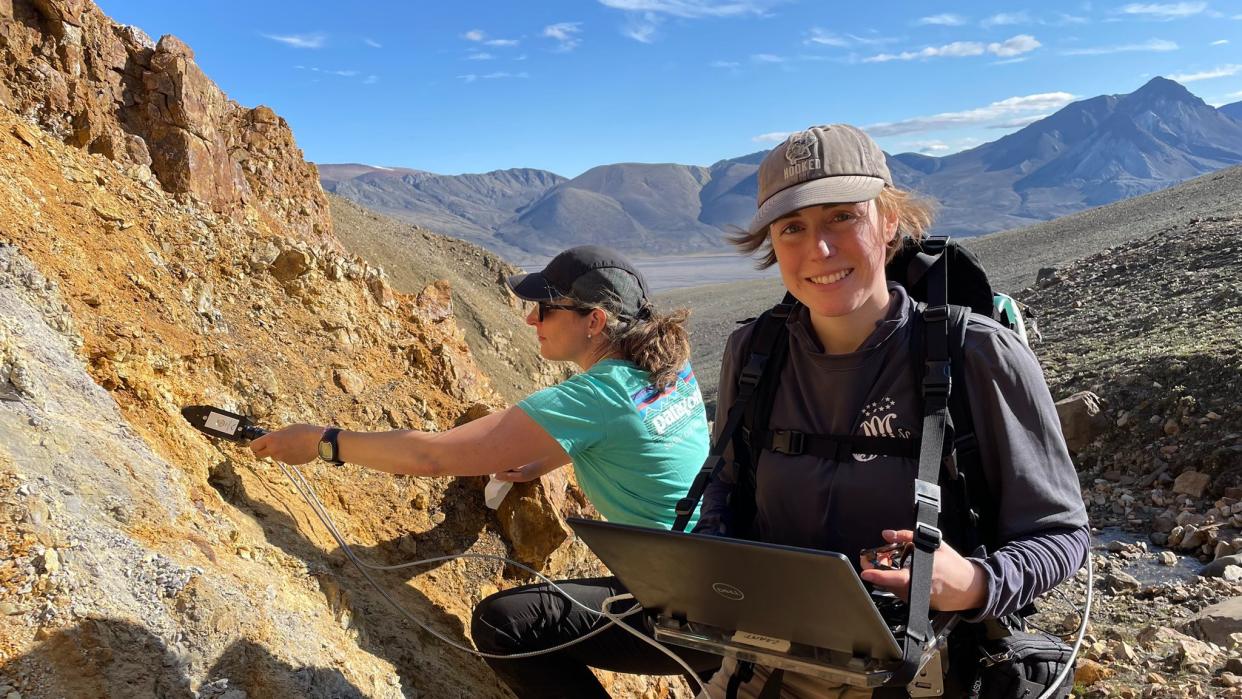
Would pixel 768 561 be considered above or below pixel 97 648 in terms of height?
above

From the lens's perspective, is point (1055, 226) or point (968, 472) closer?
point (968, 472)

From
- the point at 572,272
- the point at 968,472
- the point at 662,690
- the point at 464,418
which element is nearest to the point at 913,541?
the point at 968,472

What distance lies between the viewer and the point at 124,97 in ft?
20.5

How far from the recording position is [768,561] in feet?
6.77

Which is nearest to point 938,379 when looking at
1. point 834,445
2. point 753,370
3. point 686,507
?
point 834,445

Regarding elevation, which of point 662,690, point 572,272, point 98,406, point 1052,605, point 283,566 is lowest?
point 1052,605

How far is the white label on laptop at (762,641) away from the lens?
232 centimetres

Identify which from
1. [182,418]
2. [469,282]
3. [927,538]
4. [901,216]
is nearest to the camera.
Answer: [927,538]

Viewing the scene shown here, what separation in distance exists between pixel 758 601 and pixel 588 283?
1.81 metres

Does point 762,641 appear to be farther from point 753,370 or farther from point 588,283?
point 588,283

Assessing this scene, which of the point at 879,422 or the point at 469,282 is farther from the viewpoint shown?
the point at 469,282

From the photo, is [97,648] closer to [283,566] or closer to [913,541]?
[283,566]

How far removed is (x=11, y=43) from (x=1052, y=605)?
8.63 m

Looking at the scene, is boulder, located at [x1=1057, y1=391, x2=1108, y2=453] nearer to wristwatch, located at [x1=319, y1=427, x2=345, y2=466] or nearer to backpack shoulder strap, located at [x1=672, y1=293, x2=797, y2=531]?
backpack shoulder strap, located at [x1=672, y1=293, x2=797, y2=531]
